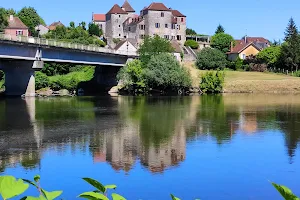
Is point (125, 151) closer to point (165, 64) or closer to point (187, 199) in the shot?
point (187, 199)

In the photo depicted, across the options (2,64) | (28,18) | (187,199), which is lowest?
(187,199)

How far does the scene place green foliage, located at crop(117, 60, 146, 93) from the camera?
6862 centimetres

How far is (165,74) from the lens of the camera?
6688cm

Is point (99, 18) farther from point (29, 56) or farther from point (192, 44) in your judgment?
point (29, 56)

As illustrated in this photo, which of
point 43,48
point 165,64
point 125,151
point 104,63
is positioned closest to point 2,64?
point 43,48

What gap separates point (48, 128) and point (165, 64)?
4011 cm


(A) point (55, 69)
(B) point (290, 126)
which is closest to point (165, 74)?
(A) point (55, 69)

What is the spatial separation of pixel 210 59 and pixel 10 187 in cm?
8439

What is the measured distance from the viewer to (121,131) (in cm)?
2833

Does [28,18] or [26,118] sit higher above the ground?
[28,18]

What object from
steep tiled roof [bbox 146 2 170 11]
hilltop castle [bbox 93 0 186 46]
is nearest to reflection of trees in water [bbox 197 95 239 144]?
hilltop castle [bbox 93 0 186 46]

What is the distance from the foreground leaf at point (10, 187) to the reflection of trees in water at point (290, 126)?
1974cm

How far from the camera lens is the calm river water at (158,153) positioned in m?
15.9

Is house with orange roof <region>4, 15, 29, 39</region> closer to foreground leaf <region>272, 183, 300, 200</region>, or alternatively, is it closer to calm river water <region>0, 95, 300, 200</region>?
calm river water <region>0, 95, 300, 200</region>
